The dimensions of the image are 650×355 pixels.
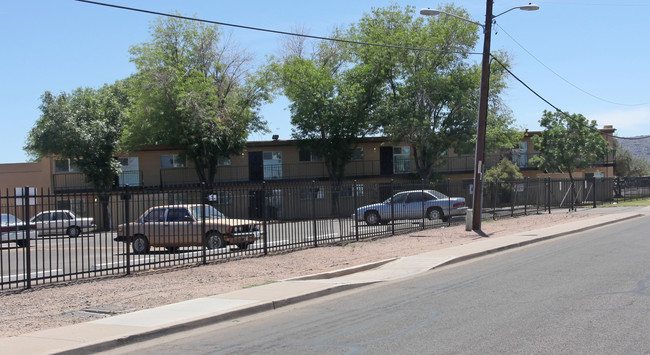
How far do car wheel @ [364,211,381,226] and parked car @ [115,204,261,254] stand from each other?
6.26 metres

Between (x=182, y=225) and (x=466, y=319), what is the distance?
923 centimetres

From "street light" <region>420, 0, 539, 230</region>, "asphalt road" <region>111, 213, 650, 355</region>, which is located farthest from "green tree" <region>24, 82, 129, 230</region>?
"asphalt road" <region>111, 213, 650, 355</region>

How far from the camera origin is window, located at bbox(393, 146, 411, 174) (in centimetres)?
4703

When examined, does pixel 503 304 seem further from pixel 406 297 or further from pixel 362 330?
pixel 362 330

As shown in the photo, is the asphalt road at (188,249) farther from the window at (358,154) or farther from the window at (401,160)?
the window at (401,160)

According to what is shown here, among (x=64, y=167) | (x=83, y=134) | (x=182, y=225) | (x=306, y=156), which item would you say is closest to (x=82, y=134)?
(x=83, y=134)

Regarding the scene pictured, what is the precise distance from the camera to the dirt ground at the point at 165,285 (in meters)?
9.56

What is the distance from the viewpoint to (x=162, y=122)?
39.0 metres

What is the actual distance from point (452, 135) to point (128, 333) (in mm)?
35638

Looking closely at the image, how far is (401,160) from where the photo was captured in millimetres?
47156

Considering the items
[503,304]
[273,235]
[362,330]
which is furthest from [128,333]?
[273,235]

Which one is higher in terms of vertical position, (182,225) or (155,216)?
(155,216)

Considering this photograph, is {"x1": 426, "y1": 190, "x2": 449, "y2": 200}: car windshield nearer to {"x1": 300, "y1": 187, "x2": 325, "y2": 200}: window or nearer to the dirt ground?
the dirt ground

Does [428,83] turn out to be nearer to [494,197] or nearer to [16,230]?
[494,197]
